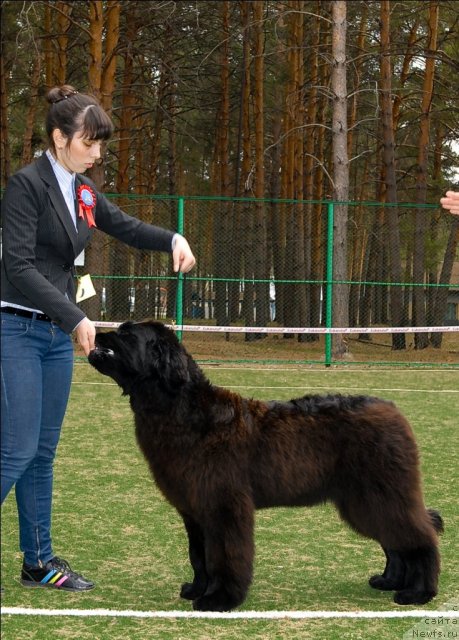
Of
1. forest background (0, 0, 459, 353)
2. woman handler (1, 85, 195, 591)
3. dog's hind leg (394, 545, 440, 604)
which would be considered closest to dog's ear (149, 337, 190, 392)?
woman handler (1, 85, 195, 591)

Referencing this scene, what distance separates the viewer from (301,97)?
22922 mm

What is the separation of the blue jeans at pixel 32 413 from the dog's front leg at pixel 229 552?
801 mm

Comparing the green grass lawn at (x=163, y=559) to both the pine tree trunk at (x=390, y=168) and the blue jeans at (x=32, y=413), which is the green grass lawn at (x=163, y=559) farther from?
the pine tree trunk at (x=390, y=168)

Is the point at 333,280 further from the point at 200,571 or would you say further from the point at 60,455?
the point at 200,571

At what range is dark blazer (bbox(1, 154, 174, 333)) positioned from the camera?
323 cm

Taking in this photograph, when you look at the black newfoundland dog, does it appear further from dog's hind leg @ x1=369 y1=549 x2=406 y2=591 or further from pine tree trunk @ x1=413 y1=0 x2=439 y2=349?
pine tree trunk @ x1=413 y1=0 x2=439 y2=349

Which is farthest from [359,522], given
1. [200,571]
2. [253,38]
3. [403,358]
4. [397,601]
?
[253,38]

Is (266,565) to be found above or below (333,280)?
below

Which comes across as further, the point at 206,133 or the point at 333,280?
the point at 206,133

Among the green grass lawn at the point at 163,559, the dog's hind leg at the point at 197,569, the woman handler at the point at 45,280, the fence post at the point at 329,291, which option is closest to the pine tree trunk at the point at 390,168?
the fence post at the point at 329,291

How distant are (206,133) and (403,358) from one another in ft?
40.4

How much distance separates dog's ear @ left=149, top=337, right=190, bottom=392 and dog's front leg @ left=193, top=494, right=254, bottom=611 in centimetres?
55

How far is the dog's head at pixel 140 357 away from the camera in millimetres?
3594

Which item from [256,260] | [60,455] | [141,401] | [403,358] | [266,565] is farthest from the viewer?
[256,260]
